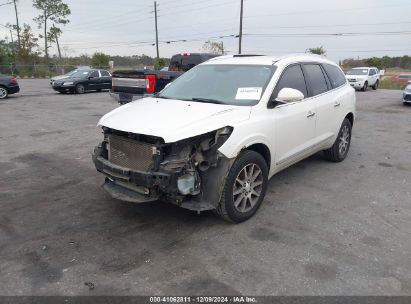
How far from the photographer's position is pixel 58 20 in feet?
171

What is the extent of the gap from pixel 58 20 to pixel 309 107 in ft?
180

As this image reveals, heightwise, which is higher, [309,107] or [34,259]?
[309,107]

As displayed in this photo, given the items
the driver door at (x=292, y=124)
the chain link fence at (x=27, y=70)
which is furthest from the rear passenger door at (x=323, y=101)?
the chain link fence at (x=27, y=70)

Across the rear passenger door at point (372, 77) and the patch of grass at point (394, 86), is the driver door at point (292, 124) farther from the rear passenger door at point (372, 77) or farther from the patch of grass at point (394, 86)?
the patch of grass at point (394, 86)

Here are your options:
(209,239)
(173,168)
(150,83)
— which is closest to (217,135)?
(173,168)

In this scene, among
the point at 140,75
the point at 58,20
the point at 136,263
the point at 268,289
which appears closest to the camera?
the point at 268,289

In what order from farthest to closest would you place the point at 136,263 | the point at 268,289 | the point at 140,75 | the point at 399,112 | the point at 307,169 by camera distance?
the point at 399,112 → the point at 140,75 → the point at 307,169 → the point at 136,263 → the point at 268,289

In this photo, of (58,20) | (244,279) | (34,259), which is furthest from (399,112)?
(58,20)

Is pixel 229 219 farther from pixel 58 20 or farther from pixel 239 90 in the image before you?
pixel 58 20

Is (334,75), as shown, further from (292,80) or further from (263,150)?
(263,150)

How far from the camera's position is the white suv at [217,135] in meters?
3.71

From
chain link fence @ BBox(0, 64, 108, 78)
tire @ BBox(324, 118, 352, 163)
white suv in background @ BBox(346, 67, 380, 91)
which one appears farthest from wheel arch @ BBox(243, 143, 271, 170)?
chain link fence @ BBox(0, 64, 108, 78)

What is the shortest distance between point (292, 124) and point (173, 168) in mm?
1906

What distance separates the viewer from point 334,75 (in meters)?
6.22
